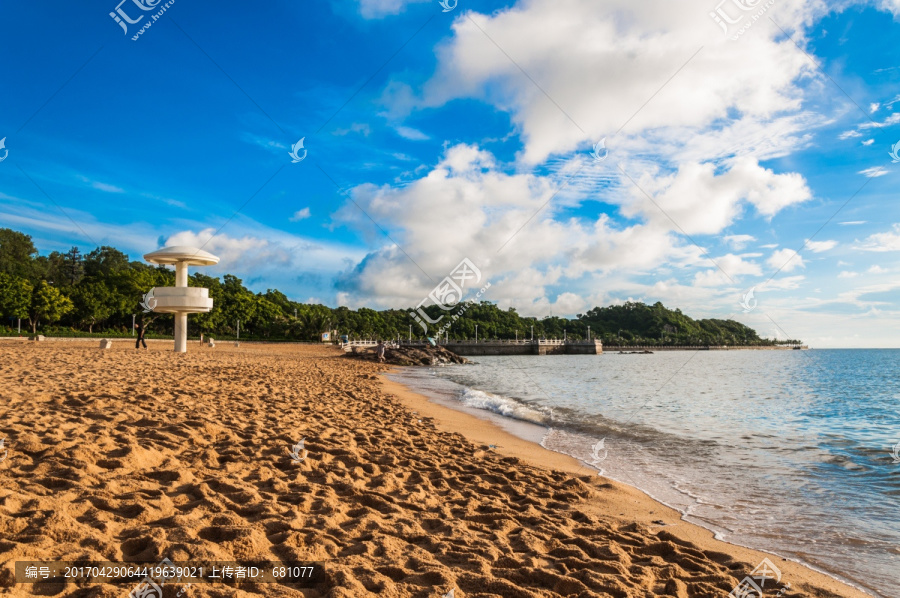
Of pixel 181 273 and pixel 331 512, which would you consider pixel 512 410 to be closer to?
pixel 331 512

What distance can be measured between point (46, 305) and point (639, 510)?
222 feet

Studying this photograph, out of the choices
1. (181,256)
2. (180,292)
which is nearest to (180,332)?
(180,292)

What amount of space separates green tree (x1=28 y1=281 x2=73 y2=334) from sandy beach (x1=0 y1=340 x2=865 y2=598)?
59.8m

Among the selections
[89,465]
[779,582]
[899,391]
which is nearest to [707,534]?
[779,582]

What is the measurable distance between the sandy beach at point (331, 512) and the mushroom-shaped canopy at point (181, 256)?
1984 cm

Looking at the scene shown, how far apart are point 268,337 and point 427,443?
254 feet

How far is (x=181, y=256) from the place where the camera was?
2666 centimetres

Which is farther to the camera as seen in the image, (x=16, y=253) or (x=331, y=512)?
(x=16, y=253)

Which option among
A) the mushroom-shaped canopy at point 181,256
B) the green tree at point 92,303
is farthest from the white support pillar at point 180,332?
the green tree at point 92,303

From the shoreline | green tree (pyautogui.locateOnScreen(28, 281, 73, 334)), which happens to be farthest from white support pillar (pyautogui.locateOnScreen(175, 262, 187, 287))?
green tree (pyautogui.locateOnScreen(28, 281, 73, 334))

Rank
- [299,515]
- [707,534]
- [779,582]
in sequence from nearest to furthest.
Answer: [779,582], [299,515], [707,534]

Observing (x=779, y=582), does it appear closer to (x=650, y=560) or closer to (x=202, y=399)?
(x=650, y=560)

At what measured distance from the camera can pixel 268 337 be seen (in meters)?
80.4

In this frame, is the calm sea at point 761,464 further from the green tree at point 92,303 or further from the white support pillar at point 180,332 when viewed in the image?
the green tree at point 92,303
